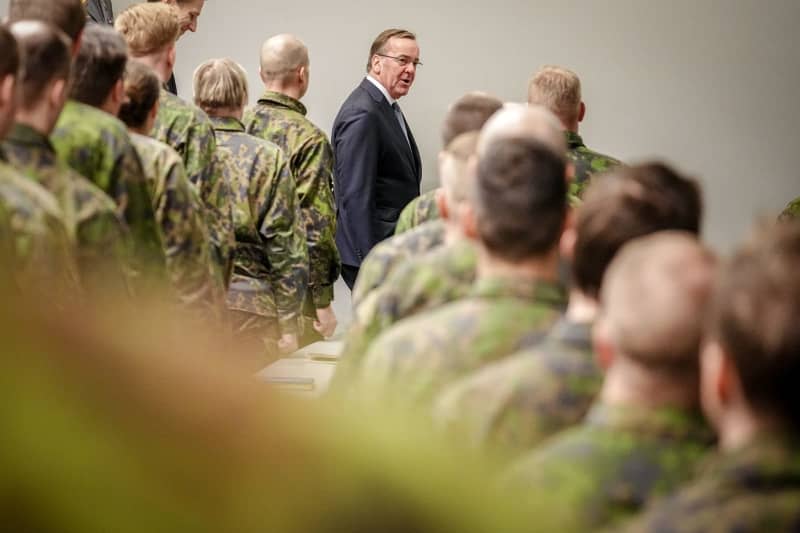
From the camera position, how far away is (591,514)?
1164mm

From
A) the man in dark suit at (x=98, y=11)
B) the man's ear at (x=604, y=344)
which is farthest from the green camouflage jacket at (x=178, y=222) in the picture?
the man in dark suit at (x=98, y=11)

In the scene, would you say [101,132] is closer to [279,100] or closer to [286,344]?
[286,344]

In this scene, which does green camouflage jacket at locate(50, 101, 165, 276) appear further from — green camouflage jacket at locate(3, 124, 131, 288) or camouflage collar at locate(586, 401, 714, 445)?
camouflage collar at locate(586, 401, 714, 445)

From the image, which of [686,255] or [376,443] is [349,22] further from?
[376,443]

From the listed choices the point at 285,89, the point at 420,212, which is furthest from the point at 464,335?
the point at 285,89

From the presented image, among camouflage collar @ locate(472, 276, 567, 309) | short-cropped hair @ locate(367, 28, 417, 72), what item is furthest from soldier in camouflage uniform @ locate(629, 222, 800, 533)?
short-cropped hair @ locate(367, 28, 417, 72)

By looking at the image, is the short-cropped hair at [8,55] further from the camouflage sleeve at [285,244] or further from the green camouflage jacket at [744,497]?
the camouflage sleeve at [285,244]

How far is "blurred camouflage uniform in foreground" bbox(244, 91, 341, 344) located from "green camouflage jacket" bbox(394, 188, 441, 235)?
1.45 m

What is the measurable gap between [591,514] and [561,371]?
1.18ft

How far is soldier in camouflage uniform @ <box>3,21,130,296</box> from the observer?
2092 mm

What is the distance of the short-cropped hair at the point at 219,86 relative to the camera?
4113 millimetres

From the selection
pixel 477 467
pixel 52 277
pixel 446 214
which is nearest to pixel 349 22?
pixel 446 214

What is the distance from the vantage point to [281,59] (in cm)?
488

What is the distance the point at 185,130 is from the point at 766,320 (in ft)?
9.26
